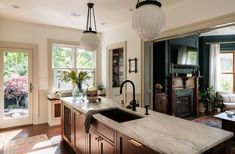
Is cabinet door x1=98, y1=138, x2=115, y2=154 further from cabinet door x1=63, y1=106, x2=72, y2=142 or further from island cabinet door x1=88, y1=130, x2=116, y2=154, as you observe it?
cabinet door x1=63, y1=106, x2=72, y2=142

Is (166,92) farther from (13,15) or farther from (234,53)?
(13,15)

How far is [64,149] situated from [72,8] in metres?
2.86

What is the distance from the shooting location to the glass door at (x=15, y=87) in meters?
4.15

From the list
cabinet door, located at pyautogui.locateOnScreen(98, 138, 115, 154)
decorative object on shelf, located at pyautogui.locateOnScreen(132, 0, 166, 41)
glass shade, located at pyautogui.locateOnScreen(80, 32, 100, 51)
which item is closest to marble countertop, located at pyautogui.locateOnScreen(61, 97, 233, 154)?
cabinet door, located at pyautogui.locateOnScreen(98, 138, 115, 154)

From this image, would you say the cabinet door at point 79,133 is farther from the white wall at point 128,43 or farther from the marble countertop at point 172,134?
the white wall at point 128,43

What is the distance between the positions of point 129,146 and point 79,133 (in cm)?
134

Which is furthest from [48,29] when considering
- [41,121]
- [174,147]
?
[174,147]

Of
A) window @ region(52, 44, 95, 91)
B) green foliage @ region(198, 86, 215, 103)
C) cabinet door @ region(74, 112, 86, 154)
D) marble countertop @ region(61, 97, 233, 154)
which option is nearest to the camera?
marble countertop @ region(61, 97, 233, 154)

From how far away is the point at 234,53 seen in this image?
5938 mm

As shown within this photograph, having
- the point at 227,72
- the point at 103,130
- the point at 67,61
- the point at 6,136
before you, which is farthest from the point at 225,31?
the point at 6,136

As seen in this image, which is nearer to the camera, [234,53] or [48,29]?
[48,29]

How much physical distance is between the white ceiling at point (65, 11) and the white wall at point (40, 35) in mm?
209

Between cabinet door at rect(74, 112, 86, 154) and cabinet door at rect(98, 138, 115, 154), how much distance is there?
525 mm

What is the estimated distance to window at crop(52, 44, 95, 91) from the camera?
16.0 feet
